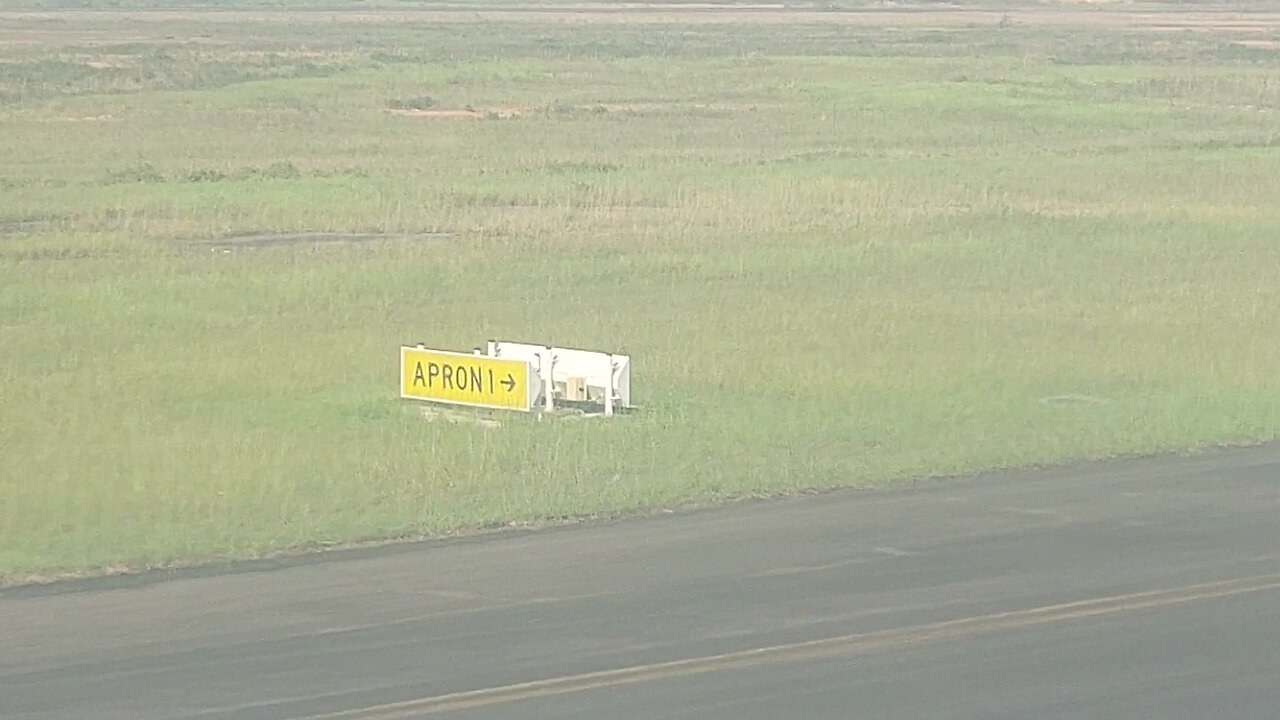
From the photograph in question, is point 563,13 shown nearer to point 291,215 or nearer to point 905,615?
point 291,215

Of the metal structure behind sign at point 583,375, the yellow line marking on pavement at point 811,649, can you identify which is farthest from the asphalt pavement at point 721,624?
the metal structure behind sign at point 583,375

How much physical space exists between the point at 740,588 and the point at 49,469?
663 centimetres

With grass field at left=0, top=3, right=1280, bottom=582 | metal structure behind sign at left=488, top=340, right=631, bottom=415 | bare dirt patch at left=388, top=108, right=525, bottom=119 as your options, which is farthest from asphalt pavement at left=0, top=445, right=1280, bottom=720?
bare dirt patch at left=388, top=108, right=525, bottom=119

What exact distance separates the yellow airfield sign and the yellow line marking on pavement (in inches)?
297

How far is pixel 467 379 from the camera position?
18.2 m

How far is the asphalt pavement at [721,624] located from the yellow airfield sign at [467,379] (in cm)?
421

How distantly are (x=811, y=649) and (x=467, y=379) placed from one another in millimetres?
8561

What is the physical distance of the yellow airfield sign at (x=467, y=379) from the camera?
58.5 feet

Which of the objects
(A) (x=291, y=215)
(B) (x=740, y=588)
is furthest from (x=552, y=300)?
(B) (x=740, y=588)

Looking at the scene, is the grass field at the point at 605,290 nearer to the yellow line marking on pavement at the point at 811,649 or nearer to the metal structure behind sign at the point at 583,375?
the metal structure behind sign at the point at 583,375

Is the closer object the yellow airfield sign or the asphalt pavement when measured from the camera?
the asphalt pavement

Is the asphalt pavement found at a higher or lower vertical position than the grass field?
higher

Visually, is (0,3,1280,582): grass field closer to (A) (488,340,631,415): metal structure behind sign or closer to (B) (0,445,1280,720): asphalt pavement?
(A) (488,340,631,415): metal structure behind sign

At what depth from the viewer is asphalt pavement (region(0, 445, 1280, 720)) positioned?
30.3 feet
